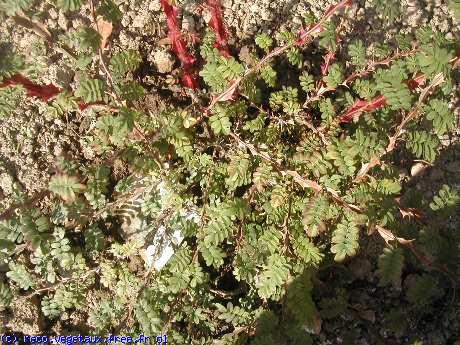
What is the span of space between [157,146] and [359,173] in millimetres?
1036

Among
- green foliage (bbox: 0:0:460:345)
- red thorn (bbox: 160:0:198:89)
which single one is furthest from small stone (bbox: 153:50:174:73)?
red thorn (bbox: 160:0:198:89)

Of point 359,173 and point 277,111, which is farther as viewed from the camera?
point 277,111

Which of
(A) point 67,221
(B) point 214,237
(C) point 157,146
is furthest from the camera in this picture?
(A) point 67,221

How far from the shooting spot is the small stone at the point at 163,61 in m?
3.19

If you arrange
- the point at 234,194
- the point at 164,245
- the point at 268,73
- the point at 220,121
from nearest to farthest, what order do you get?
the point at 220,121 → the point at 268,73 → the point at 164,245 → the point at 234,194

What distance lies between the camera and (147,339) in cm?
248

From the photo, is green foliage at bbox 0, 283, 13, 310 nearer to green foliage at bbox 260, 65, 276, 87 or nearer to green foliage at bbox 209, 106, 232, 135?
green foliage at bbox 209, 106, 232, 135

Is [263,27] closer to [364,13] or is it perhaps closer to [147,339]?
[364,13]

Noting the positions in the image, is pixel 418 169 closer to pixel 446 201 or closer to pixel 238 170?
pixel 446 201

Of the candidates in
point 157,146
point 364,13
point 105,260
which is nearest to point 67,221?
point 105,260

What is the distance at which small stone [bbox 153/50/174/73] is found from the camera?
3.19 metres

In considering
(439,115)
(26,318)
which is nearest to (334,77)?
(439,115)

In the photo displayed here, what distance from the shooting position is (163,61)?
321 cm

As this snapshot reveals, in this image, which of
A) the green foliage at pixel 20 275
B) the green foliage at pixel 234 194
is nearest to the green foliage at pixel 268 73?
the green foliage at pixel 234 194
